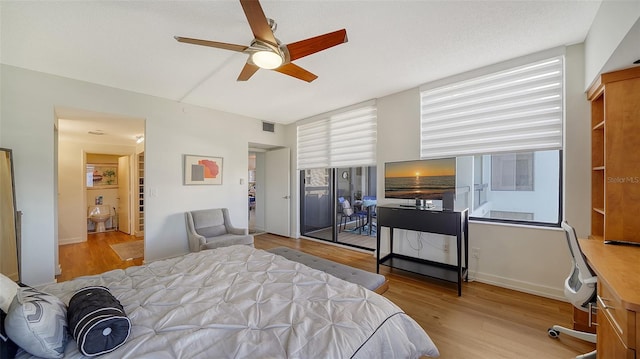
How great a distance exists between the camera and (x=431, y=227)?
277 centimetres

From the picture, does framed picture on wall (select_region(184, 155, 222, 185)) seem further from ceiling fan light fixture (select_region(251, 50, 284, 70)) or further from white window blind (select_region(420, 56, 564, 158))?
white window blind (select_region(420, 56, 564, 158))

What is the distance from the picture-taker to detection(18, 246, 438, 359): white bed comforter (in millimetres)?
1012

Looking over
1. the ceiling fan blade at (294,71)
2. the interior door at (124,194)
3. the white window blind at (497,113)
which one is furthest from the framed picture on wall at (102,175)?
the white window blind at (497,113)

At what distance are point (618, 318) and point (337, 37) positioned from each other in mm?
2168

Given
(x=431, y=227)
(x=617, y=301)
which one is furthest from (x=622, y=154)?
(x=431, y=227)

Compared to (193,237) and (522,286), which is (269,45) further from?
(522,286)

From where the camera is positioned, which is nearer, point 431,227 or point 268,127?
point 431,227

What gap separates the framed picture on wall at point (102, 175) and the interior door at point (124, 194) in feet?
0.49

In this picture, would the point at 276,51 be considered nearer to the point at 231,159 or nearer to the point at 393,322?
the point at 393,322

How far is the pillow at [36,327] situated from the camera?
0.92m

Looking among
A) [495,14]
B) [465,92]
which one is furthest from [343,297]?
[465,92]

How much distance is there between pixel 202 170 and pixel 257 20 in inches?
129

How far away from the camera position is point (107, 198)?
6.14 meters

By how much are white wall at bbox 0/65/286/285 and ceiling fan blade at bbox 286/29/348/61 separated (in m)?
2.92
